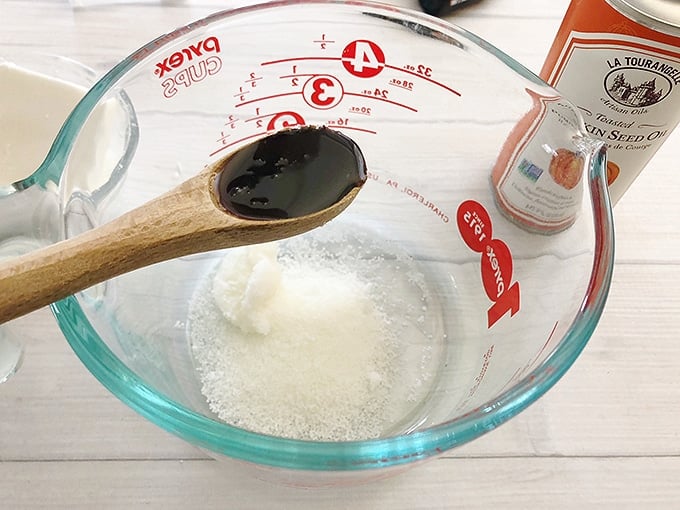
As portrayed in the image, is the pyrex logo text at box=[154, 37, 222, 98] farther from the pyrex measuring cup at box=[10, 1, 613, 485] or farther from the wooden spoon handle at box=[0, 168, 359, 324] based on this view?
the wooden spoon handle at box=[0, 168, 359, 324]

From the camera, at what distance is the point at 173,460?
25.9 inches

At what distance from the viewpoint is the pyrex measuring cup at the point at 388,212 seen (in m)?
0.55

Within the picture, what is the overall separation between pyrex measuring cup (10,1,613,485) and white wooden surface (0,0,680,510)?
0.07 meters

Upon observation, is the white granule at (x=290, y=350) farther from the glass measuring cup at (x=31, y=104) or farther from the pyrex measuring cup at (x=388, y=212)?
the glass measuring cup at (x=31, y=104)

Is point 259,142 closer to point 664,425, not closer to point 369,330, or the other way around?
point 369,330

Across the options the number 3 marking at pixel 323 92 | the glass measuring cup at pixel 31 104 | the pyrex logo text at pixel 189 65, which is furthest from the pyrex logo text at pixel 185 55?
the glass measuring cup at pixel 31 104

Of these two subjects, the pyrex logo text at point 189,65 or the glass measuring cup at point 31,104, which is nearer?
the pyrex logo text at point 189,65

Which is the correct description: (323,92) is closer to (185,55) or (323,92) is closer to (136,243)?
(185,55)

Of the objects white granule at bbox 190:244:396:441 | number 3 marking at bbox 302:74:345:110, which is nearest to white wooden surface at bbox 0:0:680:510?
white granule at bbox 190:244:396:441

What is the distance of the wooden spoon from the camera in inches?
17.9

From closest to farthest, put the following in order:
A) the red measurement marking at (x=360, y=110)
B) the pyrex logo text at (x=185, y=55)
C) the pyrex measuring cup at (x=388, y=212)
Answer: the pyrex measuring cup at (x=388, y=212) → the pyrex logo text at (x=185, y=55) → the red measurement marking at (x=360, y=110)

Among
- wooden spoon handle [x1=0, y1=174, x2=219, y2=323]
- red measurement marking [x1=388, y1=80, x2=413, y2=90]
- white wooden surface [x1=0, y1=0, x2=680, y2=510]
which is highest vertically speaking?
red measurement marking [x1=388, y1=80, x2=413, y2=90]

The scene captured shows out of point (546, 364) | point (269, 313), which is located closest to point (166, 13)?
point (269, 313)

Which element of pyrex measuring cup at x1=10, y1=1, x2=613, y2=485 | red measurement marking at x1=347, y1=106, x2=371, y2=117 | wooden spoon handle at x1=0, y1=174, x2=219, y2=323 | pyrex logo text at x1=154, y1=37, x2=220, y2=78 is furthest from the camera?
red measurement marking at x1=347, y1=106, x2=371, y2=117
